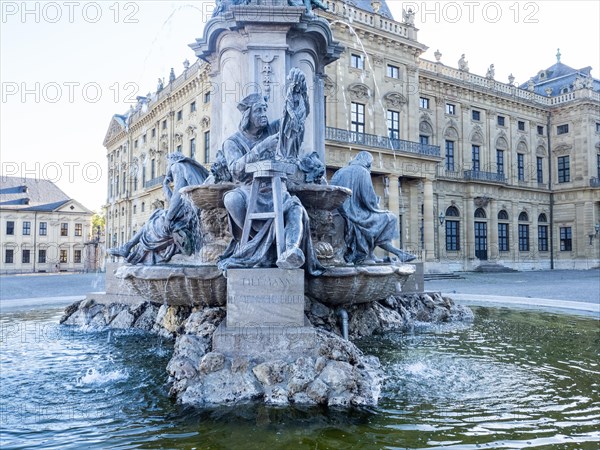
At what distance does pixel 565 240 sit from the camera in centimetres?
4462

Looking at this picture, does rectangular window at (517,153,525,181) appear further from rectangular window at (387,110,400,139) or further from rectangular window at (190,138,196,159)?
rectangular window at (190,138,196,159)

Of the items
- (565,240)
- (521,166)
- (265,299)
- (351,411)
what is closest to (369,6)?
(521,166)

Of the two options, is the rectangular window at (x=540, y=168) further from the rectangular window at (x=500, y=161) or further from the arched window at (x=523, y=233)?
the rectangular window at (x=500, y=161)

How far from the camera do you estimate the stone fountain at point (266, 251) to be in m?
4.05

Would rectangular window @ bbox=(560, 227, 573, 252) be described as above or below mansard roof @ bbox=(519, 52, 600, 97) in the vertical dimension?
below

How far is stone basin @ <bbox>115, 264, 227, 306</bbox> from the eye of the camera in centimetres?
560

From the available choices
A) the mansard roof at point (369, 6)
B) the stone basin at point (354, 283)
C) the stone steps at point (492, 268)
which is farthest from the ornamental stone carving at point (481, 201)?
the stone basin at point (354, 283)

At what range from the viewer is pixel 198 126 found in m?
36.7

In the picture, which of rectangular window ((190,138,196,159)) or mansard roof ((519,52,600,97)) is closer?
rectangular window ((190,138,196,159))

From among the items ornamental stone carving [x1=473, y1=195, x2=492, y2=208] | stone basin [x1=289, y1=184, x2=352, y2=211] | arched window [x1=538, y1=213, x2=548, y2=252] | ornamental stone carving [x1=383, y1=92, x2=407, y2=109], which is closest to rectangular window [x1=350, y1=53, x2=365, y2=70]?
ornamental stone carving [x1=383, y1=92, x2=407, y2=109]

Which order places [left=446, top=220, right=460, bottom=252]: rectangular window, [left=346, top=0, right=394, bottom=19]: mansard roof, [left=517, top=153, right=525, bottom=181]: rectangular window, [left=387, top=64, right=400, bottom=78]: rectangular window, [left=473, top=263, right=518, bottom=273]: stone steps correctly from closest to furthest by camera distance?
1. [left=346, top=0, right=394, bottom=19]: mansard roof
2. [left=387, top=64, right=400, bottom=78]: rectangular window
3. [left=473, top=263, right=518, bottom=273]: stone steps
4. [left=446, top=220, right=460, bottom=252]: rectangular window
5. [left=517, top=153, right=525, bottom=181]: rectangular window

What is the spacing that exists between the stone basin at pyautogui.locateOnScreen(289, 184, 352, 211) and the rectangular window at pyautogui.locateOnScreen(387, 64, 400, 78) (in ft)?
94.1

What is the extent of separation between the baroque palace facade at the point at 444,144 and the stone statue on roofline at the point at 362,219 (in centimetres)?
2008

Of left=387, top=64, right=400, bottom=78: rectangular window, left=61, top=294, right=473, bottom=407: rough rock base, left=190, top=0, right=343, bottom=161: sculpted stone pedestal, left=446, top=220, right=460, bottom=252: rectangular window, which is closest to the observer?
left=61, top=294, right=473, bottom=407: rough rock base
